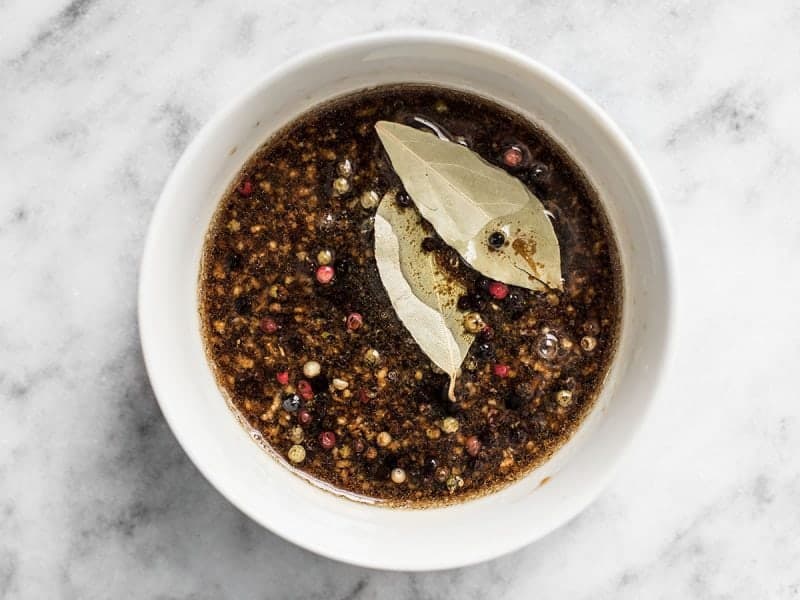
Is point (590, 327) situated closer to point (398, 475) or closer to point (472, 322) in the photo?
point (472, 322)

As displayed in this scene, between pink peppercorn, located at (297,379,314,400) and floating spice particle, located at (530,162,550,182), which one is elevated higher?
floating spice particle, located at (530,162,550,182)

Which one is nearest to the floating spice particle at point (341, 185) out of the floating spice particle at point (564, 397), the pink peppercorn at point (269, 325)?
the pink peppercorn at point (269, 325)

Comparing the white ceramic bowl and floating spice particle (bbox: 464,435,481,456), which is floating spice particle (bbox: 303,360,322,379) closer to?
the white ceramic bowl

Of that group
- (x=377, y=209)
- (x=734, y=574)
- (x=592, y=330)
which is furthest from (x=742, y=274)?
(x=377, y=209)

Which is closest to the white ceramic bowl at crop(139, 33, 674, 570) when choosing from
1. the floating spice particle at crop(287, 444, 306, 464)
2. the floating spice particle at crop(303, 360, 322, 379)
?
the floating spice particle at crop(287, 444, 306, 464)

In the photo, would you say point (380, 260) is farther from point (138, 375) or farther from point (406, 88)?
point (138, 375)

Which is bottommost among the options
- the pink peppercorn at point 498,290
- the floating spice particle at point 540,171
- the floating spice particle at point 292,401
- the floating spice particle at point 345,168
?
the floating spice particle at point 292,401

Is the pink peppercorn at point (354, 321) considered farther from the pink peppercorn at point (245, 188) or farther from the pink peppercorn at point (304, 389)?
the pink peppercorn at point (245, 188)

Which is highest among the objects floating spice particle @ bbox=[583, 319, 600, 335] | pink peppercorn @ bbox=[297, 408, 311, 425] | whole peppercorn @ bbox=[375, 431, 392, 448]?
→ floating spice particle @ bbox=[583, 319, 600, 335]
